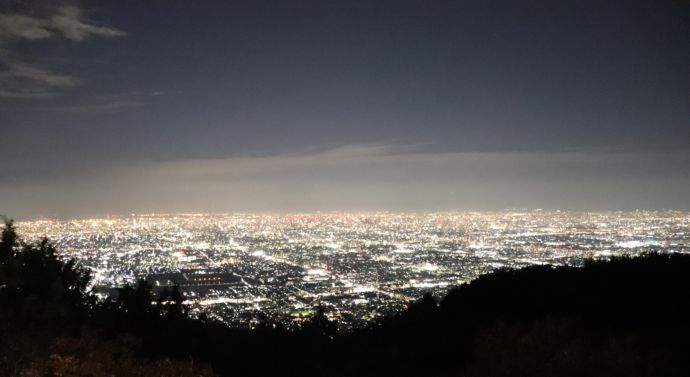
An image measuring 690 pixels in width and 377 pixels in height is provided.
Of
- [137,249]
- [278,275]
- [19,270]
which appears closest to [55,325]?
[19,270]

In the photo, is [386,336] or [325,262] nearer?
[386,336]

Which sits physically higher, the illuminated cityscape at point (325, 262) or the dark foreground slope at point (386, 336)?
the dark foreground slope at point (386, 336)

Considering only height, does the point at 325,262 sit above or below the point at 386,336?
below

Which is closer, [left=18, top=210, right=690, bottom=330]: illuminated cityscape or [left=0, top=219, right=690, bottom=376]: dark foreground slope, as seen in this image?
[left=0, top=219, right=690, bottom=376]: dark foreground slope

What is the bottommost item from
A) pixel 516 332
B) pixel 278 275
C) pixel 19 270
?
pixel 278 275

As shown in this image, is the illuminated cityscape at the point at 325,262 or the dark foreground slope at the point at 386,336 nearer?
the dark foreground slope at the point at 386,336

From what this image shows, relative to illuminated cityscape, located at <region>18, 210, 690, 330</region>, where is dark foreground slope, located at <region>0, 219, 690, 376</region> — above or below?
above

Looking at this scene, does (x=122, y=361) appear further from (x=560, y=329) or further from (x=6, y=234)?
(x=560, y=329)

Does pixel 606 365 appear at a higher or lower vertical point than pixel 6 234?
lower
